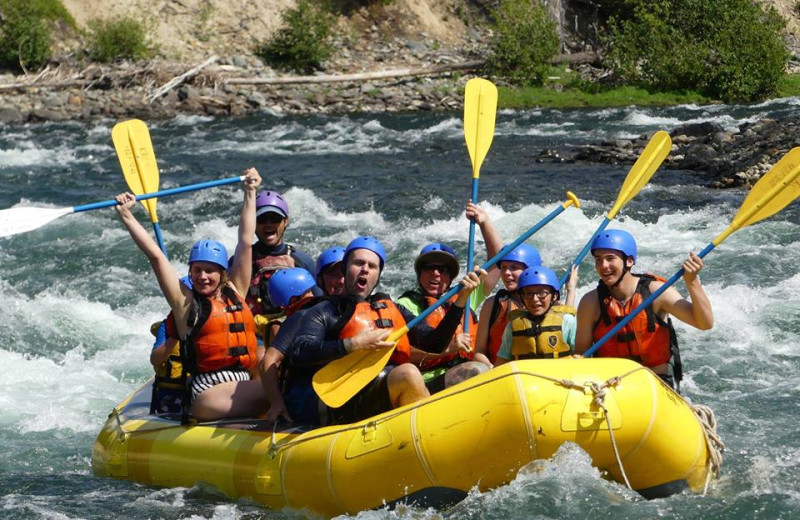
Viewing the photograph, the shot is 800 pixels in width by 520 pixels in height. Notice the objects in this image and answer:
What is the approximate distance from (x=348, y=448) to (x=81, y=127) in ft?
47.2

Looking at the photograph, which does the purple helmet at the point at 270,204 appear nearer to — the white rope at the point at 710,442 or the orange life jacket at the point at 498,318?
the orange life jacket at the point at 498,318

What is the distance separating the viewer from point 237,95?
20.0 metres

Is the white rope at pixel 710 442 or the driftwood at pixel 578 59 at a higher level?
the driftwood at pixel 578 59

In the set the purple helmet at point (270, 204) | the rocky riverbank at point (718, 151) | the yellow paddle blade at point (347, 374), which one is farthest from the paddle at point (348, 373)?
the rocky riverbank at point (718, 151)

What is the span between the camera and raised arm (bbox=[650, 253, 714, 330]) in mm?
4820

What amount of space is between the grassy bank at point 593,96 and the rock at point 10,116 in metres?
7.76

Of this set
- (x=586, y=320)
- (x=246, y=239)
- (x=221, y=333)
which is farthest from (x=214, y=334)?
(x=586, y=320)

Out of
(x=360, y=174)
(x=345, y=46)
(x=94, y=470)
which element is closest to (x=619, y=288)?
(x=94, y=470)

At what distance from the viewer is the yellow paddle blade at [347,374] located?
4781 mm

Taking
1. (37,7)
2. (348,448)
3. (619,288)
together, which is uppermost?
(37,7)

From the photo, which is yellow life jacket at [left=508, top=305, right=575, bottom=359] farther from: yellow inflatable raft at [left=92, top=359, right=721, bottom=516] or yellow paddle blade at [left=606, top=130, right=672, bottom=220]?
yellow paddle blade at [left=606, top=130, right=672, bottom=220]

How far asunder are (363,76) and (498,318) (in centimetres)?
1609

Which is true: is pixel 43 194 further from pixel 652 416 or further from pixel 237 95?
pixel 652 416

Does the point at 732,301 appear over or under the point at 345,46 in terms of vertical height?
under
